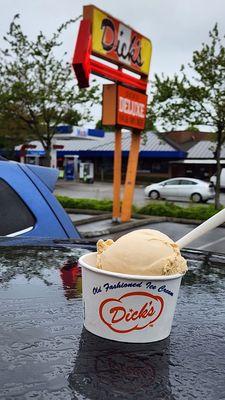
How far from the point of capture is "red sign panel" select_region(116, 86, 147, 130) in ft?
42.1

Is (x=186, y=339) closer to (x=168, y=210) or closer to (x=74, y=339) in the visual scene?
(x=74, y=339)

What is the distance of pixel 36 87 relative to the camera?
68.5 ft

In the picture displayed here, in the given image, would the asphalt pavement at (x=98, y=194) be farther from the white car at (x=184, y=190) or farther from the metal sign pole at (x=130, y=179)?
the metal sign pole at (x=130, y=179)

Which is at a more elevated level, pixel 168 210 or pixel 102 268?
pixel 102 268

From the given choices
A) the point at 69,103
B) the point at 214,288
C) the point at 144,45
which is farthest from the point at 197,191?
the point at 214,288

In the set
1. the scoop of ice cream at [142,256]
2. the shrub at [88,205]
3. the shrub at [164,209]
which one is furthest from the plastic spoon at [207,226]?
the shrub at [88,205]

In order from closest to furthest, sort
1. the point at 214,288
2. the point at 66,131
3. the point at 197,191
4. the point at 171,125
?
the point at 214,288 → the point at 171,125 → the point at 197,191 → the point at 66,131

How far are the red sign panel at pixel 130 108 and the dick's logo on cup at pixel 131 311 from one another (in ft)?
38.1

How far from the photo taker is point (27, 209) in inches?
140

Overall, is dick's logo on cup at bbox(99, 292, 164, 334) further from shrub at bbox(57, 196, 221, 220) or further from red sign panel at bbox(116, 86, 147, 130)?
shrub at bbox(57, 196, 221, 220)

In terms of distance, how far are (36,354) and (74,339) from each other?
15cm

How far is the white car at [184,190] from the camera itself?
27253mm

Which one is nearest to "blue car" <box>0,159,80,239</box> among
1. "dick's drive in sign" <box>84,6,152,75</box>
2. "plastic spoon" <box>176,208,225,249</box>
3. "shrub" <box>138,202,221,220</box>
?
"plastic spoon" <box>176,208,225,249</box>

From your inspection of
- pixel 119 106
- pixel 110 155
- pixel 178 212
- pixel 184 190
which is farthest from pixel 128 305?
pixel 110 155
